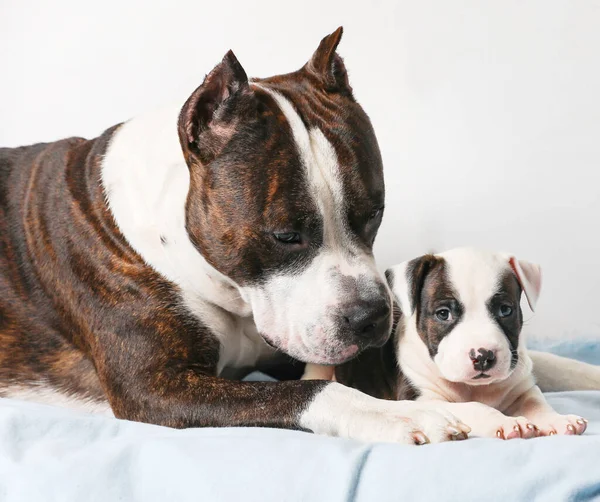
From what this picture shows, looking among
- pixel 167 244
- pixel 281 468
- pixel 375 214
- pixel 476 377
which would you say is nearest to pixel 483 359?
pixel 476 377

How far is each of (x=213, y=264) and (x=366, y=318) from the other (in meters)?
0.46

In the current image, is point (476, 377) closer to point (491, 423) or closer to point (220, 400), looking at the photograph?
point (491, 423)

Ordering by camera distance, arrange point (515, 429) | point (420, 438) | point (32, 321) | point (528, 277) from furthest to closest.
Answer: point (32, 321) → point (528, 277) → point (515, 429) → point (420, 438)

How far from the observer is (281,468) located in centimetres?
219

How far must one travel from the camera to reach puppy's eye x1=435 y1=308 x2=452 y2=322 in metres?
2.80

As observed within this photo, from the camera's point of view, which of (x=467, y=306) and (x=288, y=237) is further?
(x=467, y=306)

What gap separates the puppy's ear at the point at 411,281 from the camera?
290cm

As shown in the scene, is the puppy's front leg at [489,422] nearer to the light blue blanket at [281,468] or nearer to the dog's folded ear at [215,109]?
the light blue blanket at [281,468]

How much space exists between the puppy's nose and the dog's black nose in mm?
256

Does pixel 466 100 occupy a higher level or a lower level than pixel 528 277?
higher

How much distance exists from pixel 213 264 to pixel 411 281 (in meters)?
0.59

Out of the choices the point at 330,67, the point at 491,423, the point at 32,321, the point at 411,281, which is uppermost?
the point at 330,67

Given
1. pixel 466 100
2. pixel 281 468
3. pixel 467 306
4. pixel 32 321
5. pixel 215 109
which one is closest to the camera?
pixel 281 468

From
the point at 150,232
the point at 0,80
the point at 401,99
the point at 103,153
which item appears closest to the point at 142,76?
the point at 0,80
